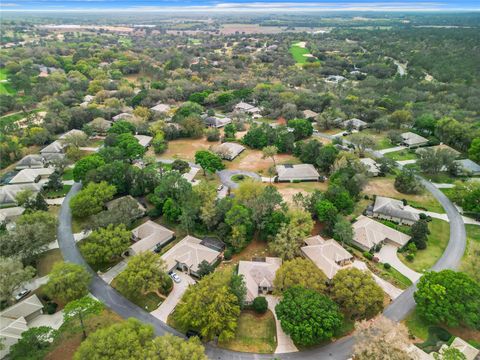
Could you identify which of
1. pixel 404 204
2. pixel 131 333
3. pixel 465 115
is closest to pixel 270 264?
pixel 131 333

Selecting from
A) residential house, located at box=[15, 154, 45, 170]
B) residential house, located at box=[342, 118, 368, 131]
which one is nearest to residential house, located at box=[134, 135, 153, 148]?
residential house, located at box=[15, 154, 45, 170]

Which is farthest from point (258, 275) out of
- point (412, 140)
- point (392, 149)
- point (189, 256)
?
point (412, 140)

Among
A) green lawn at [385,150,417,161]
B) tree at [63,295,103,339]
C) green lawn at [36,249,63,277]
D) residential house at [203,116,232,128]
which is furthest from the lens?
residential house at [203,116,232,128]

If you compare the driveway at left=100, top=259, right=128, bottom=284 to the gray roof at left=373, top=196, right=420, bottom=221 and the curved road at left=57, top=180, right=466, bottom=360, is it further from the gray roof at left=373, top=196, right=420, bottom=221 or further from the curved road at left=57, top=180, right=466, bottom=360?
the gray roof at left=373, top=196, right=420, bottom=221

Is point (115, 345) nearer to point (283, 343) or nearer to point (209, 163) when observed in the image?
point (283, 343)

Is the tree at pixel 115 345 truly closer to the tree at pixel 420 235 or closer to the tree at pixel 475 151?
the tree at pixel 420 235

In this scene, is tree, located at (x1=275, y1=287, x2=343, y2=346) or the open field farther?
the open field
